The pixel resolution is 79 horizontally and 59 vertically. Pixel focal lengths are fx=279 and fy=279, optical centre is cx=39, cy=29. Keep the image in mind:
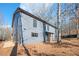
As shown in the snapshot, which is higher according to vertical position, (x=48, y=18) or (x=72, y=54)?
(x=48, y=18)

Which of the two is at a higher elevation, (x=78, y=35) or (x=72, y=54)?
(x=78, y=35)

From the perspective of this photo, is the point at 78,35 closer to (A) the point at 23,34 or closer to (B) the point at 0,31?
(A) the point at 23,34

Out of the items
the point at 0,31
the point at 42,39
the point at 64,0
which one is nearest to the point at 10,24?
the point at 0,31

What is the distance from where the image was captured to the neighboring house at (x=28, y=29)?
3.57 metres

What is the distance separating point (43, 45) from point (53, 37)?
0.16m

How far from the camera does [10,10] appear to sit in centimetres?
356

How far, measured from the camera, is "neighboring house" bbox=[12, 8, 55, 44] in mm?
3570

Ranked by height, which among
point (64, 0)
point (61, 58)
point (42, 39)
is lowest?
point (61, 58)

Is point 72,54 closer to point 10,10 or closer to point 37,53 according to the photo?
point 37,53

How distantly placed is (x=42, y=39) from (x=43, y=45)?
0.08 metres

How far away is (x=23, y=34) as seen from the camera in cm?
359

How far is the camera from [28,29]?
3576 millimetres

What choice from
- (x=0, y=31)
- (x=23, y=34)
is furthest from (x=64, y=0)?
(x=0, y=31)

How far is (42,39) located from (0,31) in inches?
21.6
